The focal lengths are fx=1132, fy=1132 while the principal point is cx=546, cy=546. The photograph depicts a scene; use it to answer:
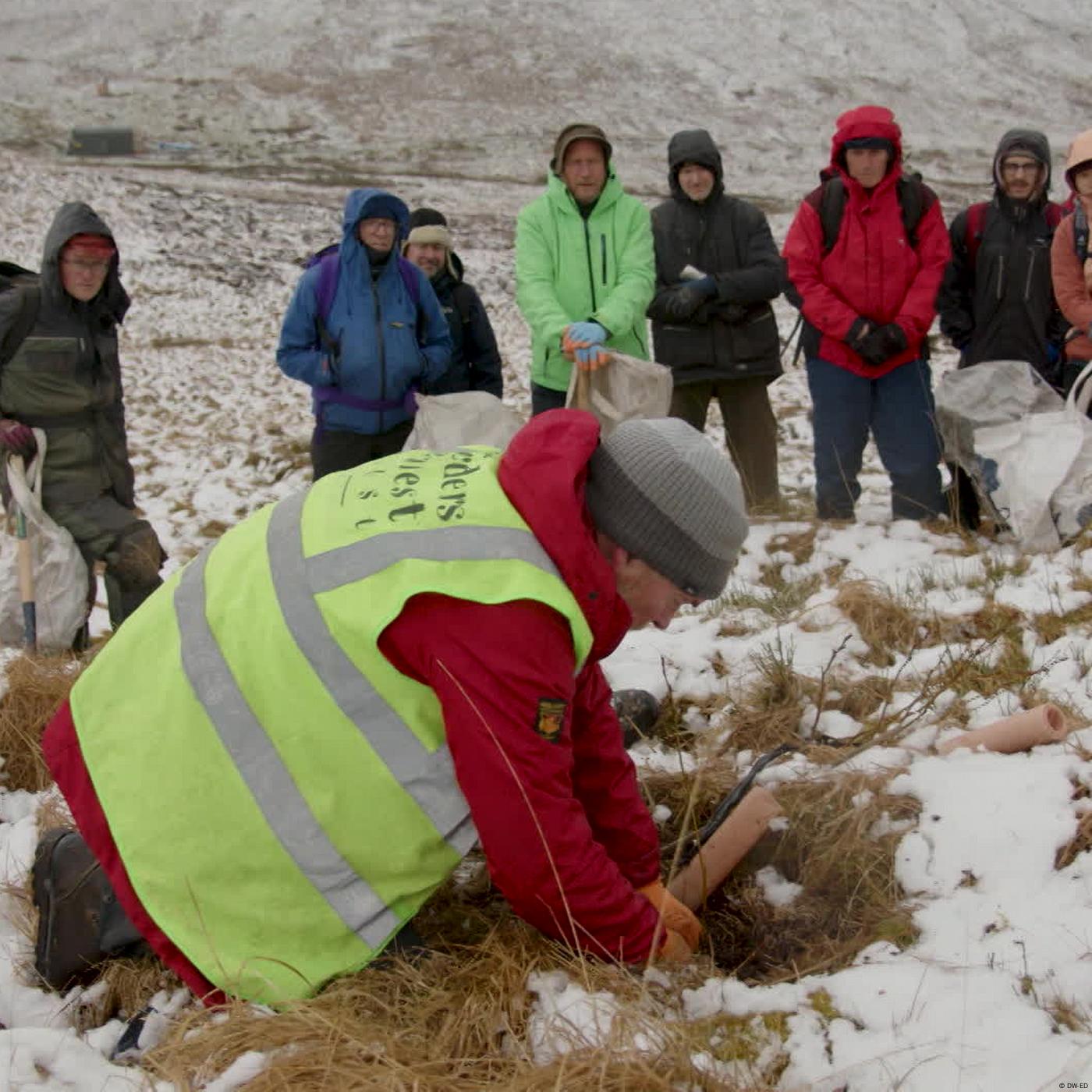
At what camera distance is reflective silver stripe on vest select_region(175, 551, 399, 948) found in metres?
2.09

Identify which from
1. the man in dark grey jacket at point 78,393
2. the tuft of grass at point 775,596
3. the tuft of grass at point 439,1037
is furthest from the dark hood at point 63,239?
the tuft of grass at point 439,1037

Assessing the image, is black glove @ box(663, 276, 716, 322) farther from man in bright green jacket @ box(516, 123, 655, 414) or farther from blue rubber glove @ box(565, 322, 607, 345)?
blue rubber glove @ box(565, 322, 607, 345)

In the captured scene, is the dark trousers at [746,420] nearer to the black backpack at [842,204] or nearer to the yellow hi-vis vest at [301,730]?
the black backpack at [842,204]

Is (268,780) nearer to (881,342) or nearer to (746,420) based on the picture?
(881,342)

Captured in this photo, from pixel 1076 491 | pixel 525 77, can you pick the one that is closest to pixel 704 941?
pixel 1076 491

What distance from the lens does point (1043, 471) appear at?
14.5 feet

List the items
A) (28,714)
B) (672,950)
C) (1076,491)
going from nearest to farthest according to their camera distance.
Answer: (672,950)
(28,714)
(1076,491)

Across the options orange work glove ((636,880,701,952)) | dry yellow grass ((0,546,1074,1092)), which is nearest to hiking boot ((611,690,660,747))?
dry yellow grass ((0,546,1074,1092))

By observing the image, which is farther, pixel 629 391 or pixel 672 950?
pixel 629 391

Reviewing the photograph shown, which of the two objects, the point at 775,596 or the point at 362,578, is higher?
the point at 362,578

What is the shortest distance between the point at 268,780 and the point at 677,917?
91cm

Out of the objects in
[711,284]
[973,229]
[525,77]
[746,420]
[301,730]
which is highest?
[525,77]

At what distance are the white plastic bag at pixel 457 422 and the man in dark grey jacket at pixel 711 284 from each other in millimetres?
837

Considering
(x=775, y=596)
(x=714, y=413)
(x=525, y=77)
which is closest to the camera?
(x=775, y=596)
